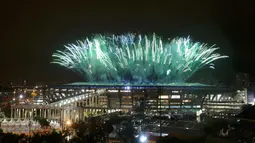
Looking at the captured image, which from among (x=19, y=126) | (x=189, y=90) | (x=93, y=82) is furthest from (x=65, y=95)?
(x=189, y=90)

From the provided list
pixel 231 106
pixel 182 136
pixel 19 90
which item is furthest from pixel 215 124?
pixel 19 90

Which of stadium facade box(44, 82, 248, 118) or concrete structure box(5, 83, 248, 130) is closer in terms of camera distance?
stadium facade box(44, 82, 248, 118)

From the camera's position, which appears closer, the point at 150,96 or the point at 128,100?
the point at 150,96

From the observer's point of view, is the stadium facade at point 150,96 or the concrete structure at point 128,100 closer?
the stadium facade at point 150,96

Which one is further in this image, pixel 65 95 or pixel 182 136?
pixel 65 95

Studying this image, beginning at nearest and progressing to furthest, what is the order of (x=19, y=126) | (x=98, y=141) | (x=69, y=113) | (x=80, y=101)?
(x=98, y=141) → (x=19, y=126) → (x=69, y=113) → (x=80, y=101)

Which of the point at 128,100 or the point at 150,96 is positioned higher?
the point at 150,96

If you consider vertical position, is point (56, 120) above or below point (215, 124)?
below

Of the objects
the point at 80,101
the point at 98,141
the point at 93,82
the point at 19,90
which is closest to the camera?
the point at 98,141

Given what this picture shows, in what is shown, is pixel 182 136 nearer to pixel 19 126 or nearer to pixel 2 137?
pixel 2 137
